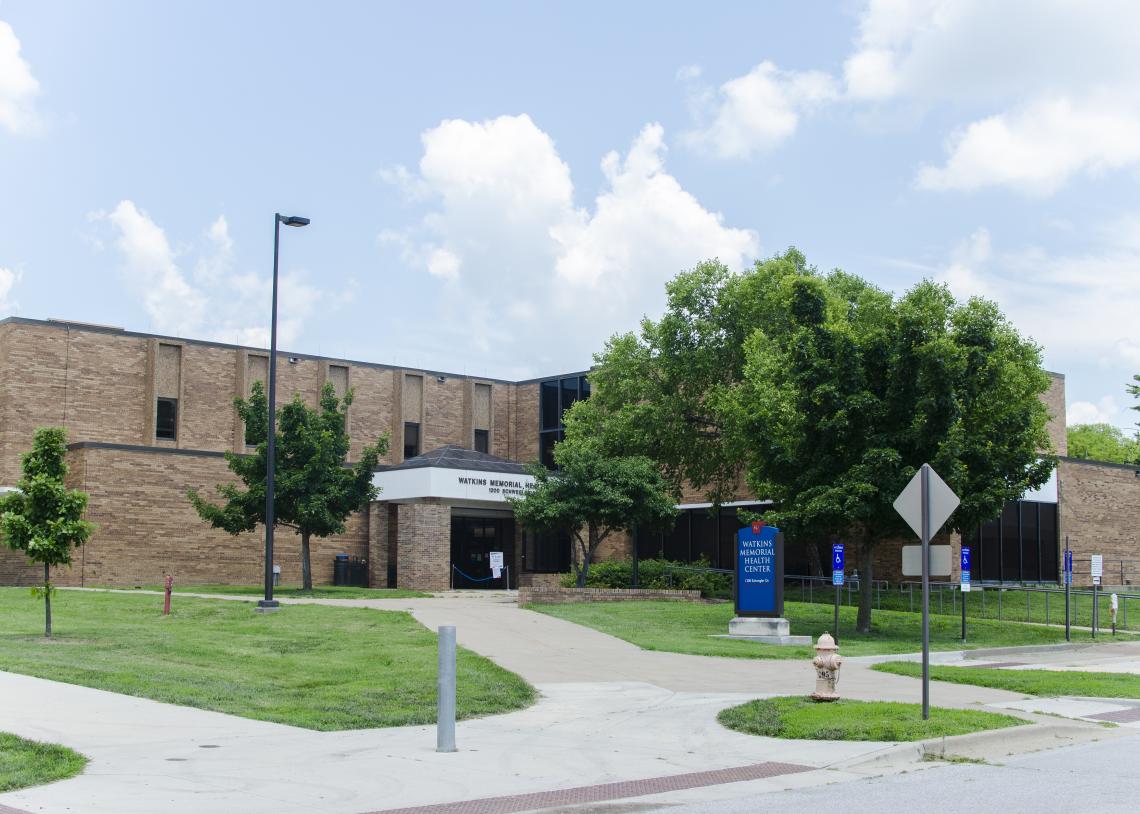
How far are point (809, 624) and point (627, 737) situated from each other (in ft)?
57.8

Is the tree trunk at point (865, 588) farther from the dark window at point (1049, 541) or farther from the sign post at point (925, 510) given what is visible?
the dark window at point (1049, 541)

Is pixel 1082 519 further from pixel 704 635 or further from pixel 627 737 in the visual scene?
pixel 627 737

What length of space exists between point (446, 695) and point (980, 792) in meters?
4.57

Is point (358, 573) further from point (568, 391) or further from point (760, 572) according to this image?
point (760, 572)

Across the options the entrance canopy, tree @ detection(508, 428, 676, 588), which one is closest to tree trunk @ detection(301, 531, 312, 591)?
the entrance canopy

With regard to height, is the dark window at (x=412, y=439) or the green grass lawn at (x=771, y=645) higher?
the dark window at (x=412, y=439)

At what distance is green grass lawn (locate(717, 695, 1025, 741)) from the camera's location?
1159cm

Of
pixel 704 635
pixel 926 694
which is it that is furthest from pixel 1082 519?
pixel 926 694

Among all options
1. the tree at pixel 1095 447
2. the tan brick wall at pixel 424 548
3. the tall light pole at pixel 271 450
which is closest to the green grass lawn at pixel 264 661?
the tall light pole at pixel 271 450

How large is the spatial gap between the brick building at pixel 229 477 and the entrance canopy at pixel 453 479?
2.8 inches

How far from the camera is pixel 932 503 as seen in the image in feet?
40.7

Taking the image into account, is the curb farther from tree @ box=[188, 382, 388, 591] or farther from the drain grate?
tree @ box=[188, 382, 388, 591]

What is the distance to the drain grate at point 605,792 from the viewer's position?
8.42m

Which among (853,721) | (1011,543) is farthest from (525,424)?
(853,721)
